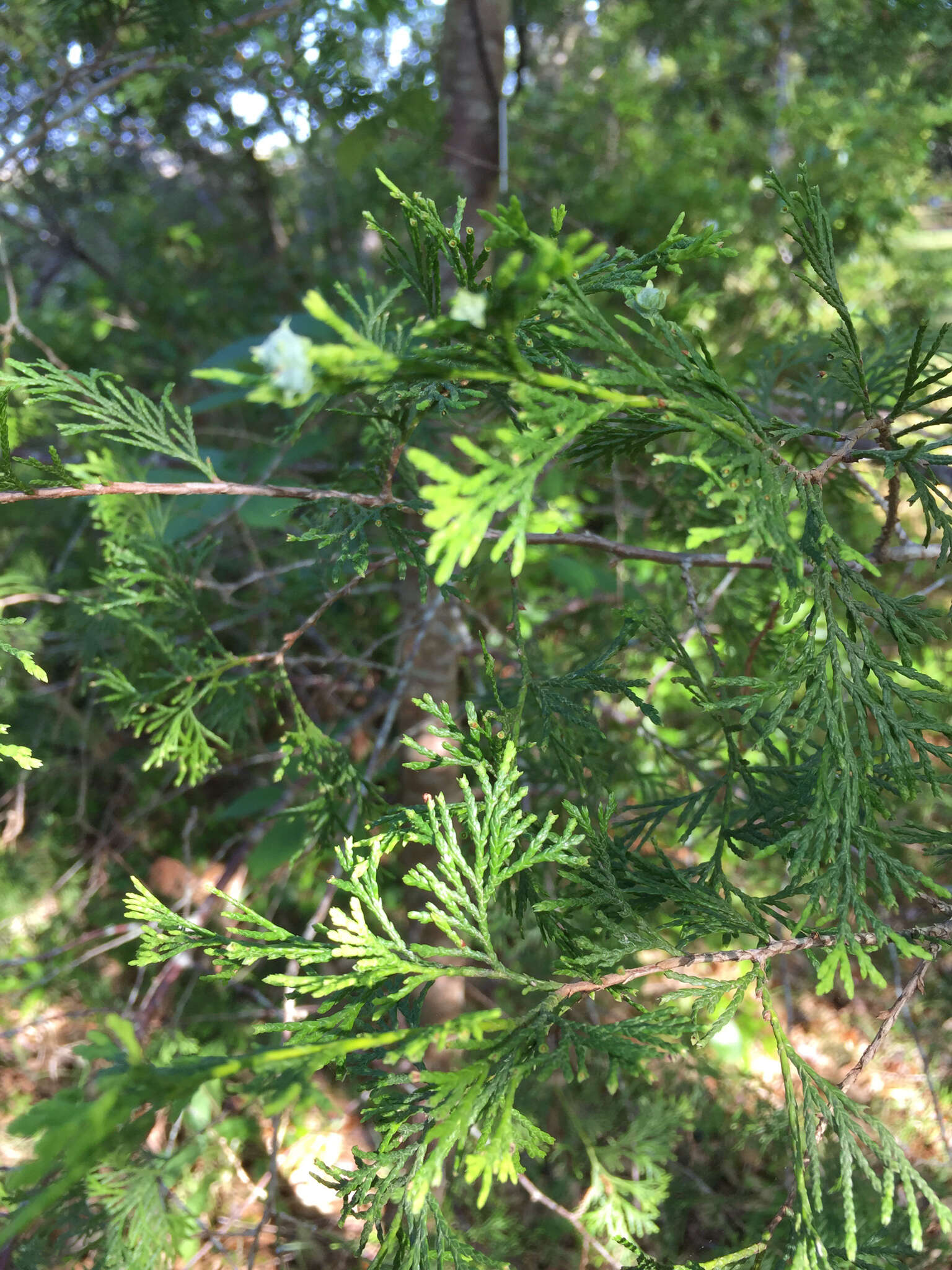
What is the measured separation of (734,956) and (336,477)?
4.70 feet

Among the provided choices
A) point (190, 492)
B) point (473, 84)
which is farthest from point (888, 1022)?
point (473, 84)

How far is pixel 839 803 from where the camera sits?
98 cm

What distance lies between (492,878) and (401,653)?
155 cm

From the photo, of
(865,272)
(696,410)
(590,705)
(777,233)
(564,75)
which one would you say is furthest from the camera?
(564,75)

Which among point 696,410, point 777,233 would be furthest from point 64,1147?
point 777,233

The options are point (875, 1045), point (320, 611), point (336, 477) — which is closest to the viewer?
point (875, 1045)

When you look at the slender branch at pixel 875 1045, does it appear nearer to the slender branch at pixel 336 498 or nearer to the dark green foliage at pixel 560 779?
the dark green foliage at pixel 560 779

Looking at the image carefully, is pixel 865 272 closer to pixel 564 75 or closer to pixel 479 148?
pixel 479 148

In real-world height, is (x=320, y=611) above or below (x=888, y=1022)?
above

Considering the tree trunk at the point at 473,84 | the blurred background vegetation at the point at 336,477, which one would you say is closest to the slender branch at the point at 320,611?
the blurred background vegetation at the point at 336,477

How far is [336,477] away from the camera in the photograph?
6.31 ft

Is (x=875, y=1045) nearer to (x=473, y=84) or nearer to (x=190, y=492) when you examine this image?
(x=190, y=492)

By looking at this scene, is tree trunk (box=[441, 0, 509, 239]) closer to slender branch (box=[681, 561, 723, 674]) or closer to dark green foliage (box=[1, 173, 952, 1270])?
dark green foliage (box=[1, 173, 952, 1270])

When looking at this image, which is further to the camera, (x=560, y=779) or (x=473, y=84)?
(x=473, y=84)
